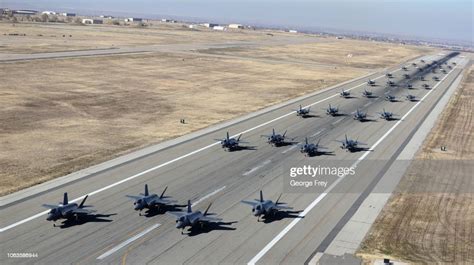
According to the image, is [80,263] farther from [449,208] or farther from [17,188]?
[449,208]

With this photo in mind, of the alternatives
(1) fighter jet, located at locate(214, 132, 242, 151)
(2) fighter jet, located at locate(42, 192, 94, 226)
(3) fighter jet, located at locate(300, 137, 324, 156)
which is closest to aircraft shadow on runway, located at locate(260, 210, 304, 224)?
(2) fighter jet, located at locate(42, 192, 94, 226)

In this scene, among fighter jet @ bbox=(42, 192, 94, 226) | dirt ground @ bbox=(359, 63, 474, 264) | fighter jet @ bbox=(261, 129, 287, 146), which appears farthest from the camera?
fighter jet @ bbox=(261, 129, 287, 146)

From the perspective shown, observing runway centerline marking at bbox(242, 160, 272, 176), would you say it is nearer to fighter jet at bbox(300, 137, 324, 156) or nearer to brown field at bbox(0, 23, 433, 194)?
fighter jet at bbox(300, 137, 324, 156)

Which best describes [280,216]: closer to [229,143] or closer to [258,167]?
[258,167]

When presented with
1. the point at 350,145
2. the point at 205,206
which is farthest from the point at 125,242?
the point at 350,145

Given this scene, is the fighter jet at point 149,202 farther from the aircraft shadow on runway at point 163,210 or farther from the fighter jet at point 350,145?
the fighter jet at point 350,145

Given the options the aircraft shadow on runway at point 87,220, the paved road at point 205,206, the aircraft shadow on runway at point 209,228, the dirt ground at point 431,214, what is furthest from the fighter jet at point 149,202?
the dirt ground at point 431,214
